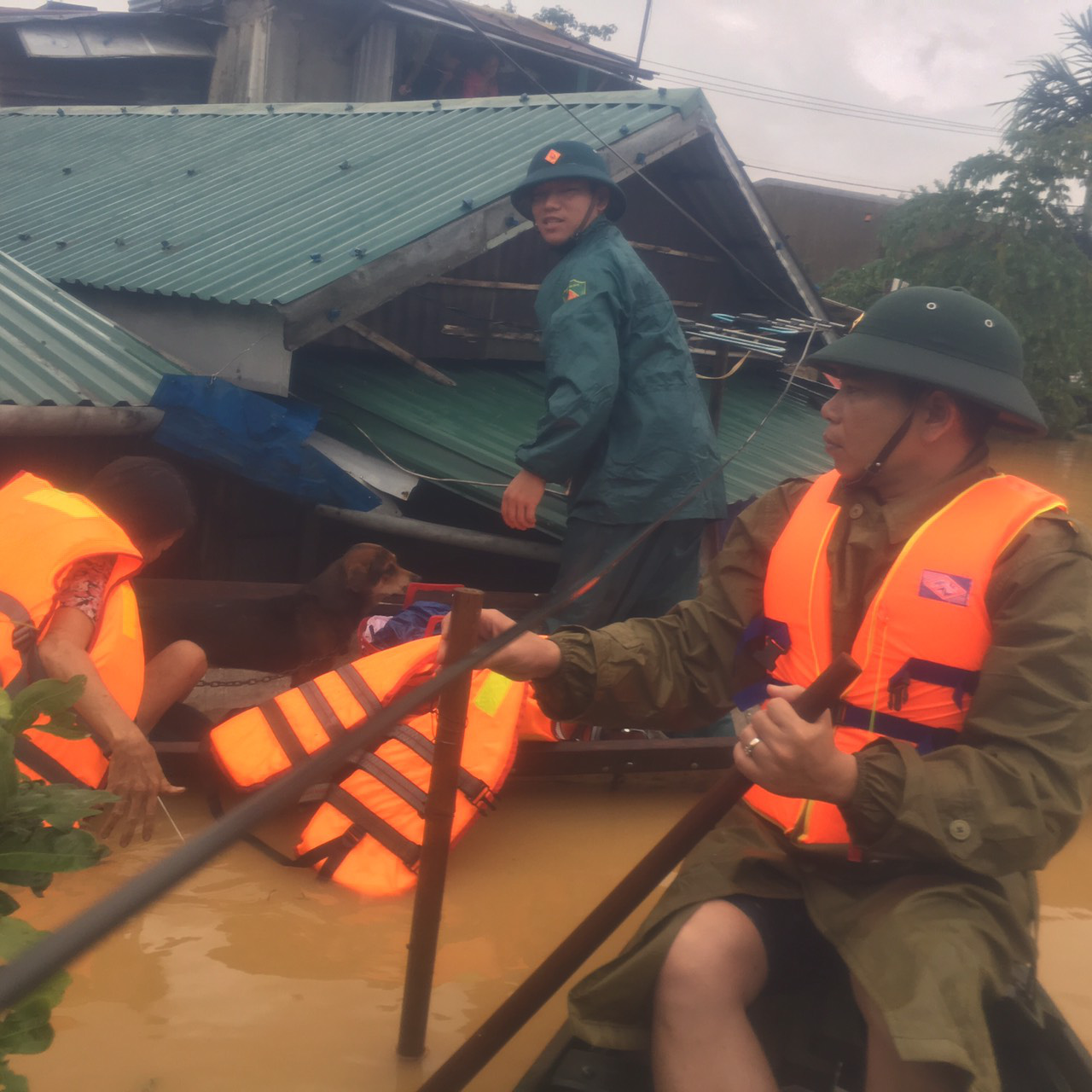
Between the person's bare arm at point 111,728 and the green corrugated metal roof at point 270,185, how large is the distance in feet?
10.2

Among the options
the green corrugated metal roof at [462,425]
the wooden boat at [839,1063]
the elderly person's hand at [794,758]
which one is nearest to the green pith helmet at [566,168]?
the green corrugated metal roof at [462,425]

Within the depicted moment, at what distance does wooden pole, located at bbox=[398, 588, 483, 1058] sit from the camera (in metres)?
2.12

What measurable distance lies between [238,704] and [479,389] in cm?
296

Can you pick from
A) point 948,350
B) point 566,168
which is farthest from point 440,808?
point 566,168

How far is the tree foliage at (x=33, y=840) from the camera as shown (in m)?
1.46

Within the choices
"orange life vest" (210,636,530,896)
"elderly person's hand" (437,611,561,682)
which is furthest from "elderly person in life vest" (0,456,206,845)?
"elderly person's hand" (437,611,561,682)

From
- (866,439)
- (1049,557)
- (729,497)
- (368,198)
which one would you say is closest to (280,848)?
(866,439)

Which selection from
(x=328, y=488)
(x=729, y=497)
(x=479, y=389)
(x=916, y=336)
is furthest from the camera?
(x=479, y=389)

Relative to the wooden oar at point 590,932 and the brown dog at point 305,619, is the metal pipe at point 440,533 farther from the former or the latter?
the wooden oar at point 590,932

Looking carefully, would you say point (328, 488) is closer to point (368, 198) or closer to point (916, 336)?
point (368, 198)

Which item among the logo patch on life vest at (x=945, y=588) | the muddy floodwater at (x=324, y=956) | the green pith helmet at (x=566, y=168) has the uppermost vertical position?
the green pith helmet at (x=566, y=168)

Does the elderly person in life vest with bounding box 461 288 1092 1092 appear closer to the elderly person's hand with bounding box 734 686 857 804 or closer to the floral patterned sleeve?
the elderly person's hand with bounding box 734 686 857 804

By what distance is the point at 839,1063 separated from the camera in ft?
7.45

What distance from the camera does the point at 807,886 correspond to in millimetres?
2199
